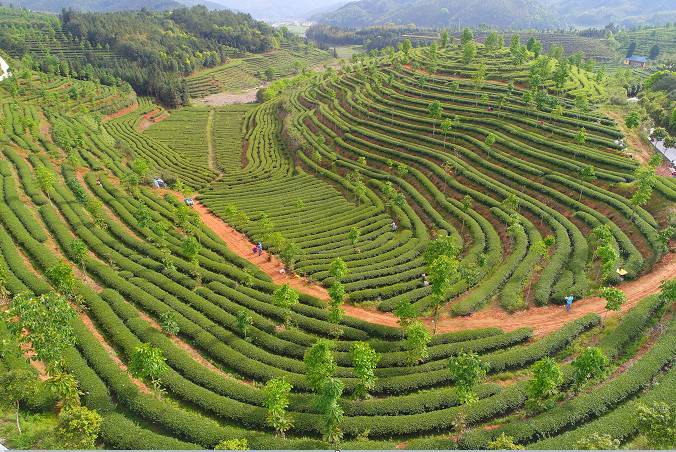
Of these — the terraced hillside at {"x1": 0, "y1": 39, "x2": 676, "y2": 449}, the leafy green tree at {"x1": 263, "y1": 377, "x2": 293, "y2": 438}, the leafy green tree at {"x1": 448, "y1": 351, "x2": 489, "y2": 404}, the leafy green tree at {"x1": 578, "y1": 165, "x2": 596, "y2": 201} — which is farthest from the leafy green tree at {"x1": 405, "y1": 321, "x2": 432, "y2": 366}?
the leafy green tree at {"x1": 578, "y1": 165, "x2": 596, "y2": 201}

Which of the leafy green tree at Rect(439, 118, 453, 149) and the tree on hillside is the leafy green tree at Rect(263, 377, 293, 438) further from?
the tree on hillside

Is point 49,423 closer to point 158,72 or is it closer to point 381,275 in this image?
point 381,275

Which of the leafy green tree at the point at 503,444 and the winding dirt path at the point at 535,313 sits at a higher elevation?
the leafy green tree at the point at 503,444

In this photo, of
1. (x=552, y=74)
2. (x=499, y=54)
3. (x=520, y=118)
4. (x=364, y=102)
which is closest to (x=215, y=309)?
(x=520, y=118)

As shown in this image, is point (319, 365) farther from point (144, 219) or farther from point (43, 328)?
point (144, 219)

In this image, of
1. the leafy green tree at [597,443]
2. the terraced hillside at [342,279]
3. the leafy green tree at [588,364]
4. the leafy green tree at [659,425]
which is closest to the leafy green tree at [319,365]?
the terraced hillside at [342,279]

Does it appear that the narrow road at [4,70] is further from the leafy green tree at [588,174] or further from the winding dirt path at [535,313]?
the leafy green tree at [588,174]
